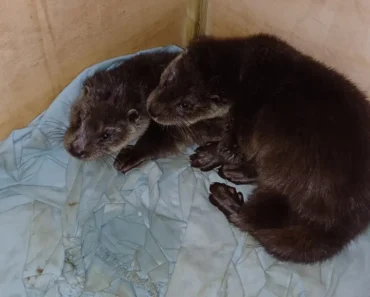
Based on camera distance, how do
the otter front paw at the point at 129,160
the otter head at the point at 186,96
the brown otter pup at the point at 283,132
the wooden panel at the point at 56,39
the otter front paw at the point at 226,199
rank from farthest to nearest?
1. the otter front paw at the point at 129,160
2. the otter front paw at the point at 226,199
3. the otter head at the point at 186,96
4. the wooden panel at the point at 56,39
5. the brown otter pup at the point at 283,132

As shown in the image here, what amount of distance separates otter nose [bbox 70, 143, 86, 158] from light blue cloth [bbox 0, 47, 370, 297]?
0.15 m

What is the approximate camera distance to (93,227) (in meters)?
2.29

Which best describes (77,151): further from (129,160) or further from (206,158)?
(206,158)

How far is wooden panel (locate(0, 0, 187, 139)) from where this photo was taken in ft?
6.66

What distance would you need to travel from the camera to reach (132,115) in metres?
2.28

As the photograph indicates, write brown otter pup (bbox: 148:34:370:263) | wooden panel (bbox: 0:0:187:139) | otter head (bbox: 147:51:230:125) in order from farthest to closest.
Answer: otter head (bbox: 147:51:230:125) < wooden panel (bbox: 0:0:187:139) < brown otter pup (bbox: 148:34:370:263)

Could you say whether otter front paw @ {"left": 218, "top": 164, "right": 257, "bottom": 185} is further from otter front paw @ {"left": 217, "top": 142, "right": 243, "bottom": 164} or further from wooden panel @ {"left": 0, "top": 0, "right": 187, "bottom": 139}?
wooden panel @ {"left": 0, "top": 0, "right": 187, "bottom": 139}

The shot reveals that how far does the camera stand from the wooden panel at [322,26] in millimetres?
2100

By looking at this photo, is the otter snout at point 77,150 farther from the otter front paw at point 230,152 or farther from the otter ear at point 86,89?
the otter front paw at point 230,152

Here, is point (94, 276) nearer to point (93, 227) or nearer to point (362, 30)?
point (93, 227)

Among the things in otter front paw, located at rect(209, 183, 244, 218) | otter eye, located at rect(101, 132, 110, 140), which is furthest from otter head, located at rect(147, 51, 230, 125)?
otter front paw, located at rect(209, 183, 244, 218)

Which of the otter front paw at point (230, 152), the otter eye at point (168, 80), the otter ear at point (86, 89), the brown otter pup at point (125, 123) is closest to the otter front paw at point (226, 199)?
the otter front paw at point (230, 152)

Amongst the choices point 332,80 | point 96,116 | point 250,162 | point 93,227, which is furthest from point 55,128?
point 332,80

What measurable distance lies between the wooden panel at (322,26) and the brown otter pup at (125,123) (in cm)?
42
